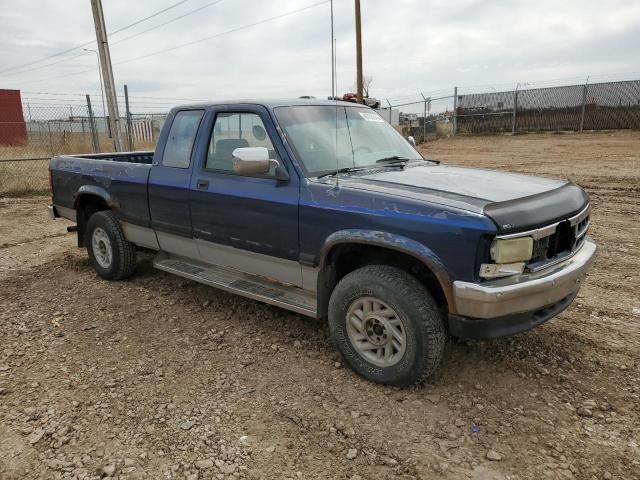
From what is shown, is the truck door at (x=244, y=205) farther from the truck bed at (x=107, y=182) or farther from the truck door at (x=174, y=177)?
the truck bed at (x=107, y=182)

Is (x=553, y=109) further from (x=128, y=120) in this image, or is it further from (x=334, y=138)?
(x=334, y=138)

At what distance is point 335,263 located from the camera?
351 cm

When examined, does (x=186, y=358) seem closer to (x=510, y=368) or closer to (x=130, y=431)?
(x=130, y=431)

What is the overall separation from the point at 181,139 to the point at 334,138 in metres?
1.50

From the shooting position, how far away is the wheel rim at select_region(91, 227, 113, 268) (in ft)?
17.7

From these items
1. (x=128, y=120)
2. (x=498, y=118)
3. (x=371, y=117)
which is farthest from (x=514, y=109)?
(x=371, y=117)

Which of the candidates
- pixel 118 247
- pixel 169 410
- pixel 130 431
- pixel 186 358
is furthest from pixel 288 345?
pixel 118 247

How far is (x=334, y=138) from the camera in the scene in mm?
3979

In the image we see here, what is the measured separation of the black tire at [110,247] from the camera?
5273 millimetres

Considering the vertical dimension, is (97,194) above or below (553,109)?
below

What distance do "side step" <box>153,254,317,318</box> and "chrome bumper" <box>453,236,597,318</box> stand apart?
119 cm

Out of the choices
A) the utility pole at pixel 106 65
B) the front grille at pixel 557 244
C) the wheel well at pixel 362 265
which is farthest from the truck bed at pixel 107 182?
the utility pole at pixel 106 65

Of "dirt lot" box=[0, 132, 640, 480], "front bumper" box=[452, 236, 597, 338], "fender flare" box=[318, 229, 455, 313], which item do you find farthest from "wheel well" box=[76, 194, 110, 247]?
"front bumper" box=[452, 236, 597, 338]

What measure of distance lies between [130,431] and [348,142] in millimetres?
2554
